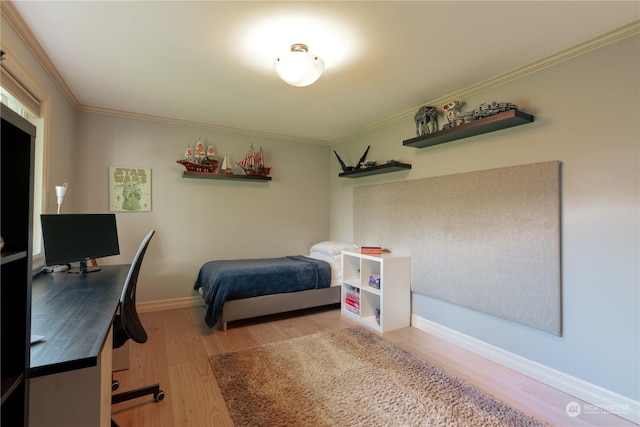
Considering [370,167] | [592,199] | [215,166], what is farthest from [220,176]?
[592,199]

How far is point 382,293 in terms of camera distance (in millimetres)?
3090

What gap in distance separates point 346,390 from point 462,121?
7.57ft

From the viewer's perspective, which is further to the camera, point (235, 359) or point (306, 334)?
point (306, 334)

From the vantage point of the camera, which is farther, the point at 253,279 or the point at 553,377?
the point at 253,279

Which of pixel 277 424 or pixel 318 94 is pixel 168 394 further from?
pixel 318 94

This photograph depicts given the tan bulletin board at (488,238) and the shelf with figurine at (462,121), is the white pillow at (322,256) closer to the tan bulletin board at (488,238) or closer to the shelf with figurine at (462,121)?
the tan bulletin board at (488,238)

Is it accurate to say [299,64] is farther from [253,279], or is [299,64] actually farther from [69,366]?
[253,279]

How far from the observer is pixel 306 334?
9.81 feet

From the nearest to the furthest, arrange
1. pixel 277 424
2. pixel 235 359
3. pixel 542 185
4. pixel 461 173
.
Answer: pixel 277 424 < pixel 542 185 < pixel 235 359 < pixel 461 173

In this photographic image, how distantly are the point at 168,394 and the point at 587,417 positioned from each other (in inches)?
103

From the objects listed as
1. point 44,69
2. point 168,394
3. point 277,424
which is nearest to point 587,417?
point 277,424

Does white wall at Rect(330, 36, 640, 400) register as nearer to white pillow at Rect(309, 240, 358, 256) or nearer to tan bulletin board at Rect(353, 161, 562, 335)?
tan bulletin board at Rect(353, 161, 562, 335)

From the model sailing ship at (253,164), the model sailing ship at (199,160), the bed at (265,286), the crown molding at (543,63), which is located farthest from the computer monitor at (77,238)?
A: the crown molding at (543,63)

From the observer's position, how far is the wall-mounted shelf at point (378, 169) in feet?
10.8
